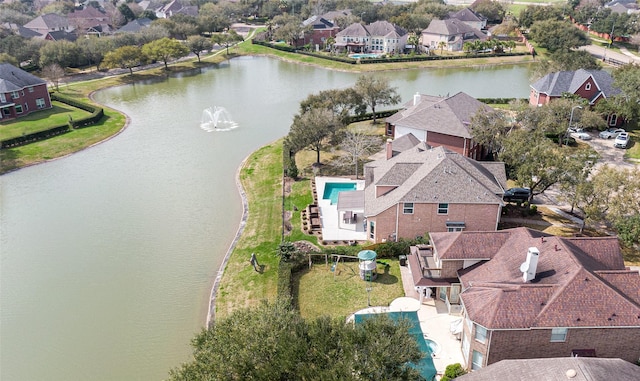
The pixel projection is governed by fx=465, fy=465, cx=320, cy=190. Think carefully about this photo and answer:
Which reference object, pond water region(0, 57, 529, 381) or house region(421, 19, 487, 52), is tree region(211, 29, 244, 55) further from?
house region(421, 19, 487, 52)

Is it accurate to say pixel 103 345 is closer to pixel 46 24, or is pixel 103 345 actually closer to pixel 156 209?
pixel 156 209

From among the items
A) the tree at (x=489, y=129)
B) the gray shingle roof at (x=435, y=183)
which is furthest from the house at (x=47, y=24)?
the gray shingle roof at (x=435, y=183)

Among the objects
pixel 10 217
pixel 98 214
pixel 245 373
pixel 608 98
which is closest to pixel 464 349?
pixel 245 373

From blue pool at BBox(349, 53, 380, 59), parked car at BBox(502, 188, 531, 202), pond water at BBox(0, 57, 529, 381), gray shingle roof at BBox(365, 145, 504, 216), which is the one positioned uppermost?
blue pool at BBox(349, 53, 380, 59)

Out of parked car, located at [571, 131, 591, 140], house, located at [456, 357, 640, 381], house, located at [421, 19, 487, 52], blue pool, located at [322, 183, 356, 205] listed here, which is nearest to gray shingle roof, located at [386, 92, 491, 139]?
blue pool, located at [322, 183, 356, 205]

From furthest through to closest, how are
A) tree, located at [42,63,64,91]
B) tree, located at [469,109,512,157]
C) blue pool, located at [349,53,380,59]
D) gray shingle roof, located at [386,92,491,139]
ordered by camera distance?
blue pool, located at [349,53,380,59], tree, located at [42,63,64,91], gray shingle roof, located at [386,92,491,139], tree, located at [469,109,512,157]

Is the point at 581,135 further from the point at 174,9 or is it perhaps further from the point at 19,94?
the point at 174,9
